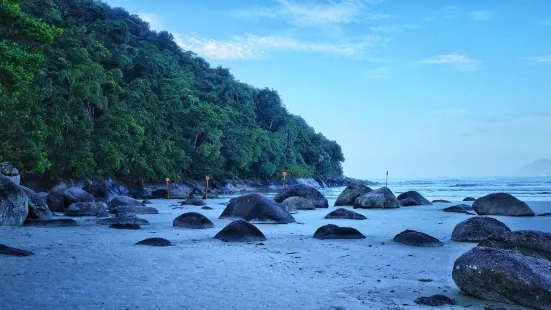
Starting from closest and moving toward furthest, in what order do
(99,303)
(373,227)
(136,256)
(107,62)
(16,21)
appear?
(99,303) → (136,256) → (373,227) → (16,21) → (107,62)

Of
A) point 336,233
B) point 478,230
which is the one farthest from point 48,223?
point 478,230

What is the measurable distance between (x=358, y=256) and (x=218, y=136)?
154ft

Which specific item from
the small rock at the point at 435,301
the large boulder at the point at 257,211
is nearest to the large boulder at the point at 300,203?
the large boulder at the point at 257,211

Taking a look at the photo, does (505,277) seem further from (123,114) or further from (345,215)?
(123,114)

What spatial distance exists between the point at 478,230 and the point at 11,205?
34.4ft

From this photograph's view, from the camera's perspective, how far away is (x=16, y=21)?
570 inches

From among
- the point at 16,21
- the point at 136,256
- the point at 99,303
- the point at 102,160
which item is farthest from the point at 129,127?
the point at 99,303

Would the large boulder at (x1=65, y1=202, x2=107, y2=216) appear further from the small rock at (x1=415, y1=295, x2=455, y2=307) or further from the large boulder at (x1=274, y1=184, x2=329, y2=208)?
the small rock at (x1=415, y1=295, x2=455, y2=307)

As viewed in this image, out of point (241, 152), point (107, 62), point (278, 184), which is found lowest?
point (278, 184)

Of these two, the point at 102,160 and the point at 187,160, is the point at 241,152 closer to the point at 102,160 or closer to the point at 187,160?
the point at 187,160

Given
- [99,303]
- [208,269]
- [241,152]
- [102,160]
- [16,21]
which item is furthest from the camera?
[241,152]

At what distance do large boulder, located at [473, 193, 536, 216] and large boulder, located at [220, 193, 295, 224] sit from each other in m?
7.67

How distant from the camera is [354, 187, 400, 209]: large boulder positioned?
19.7 m

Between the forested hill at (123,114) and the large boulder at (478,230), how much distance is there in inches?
561
